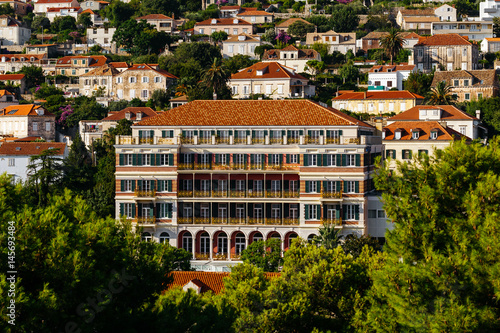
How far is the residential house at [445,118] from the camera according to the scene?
86.8m

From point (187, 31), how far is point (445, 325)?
398ft

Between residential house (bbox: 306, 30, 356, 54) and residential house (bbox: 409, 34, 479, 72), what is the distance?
14.9 meters

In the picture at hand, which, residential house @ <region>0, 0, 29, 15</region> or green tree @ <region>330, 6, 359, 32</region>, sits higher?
residential house @ <region>0, 0, 29, 15</region>

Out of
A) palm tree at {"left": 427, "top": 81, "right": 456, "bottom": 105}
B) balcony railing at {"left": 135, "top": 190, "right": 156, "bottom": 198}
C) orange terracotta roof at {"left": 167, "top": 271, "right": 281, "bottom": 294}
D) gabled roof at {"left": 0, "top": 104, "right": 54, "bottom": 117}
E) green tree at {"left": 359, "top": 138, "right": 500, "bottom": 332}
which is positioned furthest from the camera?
gabled roof at {"left": 0, "top": 104, "right": 54, "bottom": 117}

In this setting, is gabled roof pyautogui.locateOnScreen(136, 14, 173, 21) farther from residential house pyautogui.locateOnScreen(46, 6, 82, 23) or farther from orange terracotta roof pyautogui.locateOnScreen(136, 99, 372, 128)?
orange terracotta roof pyautogui.locateOnScreen(136, 99, 372, 128)

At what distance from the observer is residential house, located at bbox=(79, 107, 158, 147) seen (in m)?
98.2

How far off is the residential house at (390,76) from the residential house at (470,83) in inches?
154

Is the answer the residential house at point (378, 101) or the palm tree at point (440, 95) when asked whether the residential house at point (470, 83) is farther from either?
the residential house at point (378, 101)

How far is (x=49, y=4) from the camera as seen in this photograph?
583 ft

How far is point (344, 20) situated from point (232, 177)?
269 feet

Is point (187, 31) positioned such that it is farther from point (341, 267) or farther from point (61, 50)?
point (341, 267)

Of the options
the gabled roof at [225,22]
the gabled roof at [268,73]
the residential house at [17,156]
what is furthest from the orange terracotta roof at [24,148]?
the gabled roof at [225,22]

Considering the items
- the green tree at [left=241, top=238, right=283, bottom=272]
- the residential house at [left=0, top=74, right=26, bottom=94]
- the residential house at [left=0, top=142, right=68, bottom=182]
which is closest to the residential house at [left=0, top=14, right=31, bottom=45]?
the residential house at [left=0, top=74, right=26, bottom=94]

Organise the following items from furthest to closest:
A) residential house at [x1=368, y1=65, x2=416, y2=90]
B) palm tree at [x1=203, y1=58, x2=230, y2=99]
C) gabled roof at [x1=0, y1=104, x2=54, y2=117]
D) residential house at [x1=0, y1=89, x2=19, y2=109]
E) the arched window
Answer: residential house at [x1=0, y1=89, x2=19, y2=109], residential house at [x1=368, y1=65, x2=416, y2=90], gabled roof at [x1=0, y1=104, x2=54, y2=117], palm tree at [x1=203, y1=58, x2=230, y2=99], the arched window
